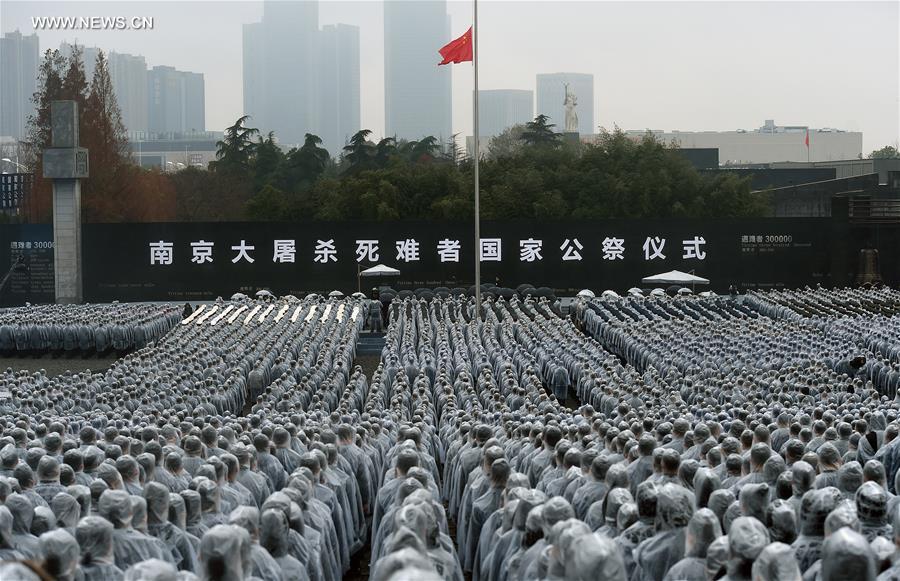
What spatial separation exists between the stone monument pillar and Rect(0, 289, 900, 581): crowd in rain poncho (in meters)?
14.8

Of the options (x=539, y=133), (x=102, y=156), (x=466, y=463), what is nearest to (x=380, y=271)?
(x=102, y=156)

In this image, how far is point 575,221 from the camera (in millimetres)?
38438

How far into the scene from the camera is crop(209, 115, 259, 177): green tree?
6500 cm

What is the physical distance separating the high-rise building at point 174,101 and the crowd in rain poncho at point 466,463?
159386 millimetres

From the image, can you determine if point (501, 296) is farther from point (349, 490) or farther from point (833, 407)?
point (349, 490)

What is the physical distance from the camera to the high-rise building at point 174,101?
178 meters

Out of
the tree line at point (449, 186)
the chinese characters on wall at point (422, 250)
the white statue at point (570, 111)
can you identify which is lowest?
the chinese characters on wall at point (422, 250)

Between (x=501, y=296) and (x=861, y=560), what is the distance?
29.5m

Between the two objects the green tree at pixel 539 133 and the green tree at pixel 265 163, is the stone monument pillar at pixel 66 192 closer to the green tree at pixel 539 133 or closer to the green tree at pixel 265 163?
the green tree at pixel 265 163

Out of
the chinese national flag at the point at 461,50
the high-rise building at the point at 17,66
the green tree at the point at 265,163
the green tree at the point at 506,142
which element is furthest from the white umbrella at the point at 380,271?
the high-rise building at the point at 17,66

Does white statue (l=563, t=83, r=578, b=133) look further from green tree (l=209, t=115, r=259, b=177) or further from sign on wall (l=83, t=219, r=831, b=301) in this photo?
sign on wall (l=83, t=219, r=831, b=301)

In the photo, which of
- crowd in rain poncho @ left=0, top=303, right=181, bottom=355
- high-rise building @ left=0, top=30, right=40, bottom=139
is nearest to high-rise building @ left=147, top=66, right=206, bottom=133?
high-rise building @ left=0, top=30, right=40, bottom=139

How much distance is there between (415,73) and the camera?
186625mm

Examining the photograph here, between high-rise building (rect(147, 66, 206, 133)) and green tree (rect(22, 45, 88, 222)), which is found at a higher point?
high-rise building (rect(147, 66, 206, 133))
